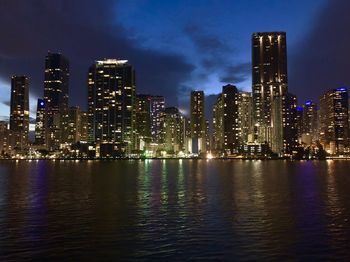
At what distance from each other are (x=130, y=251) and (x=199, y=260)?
183 inches

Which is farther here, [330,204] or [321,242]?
[330,204]

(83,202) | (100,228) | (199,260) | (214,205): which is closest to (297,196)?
(214,205)

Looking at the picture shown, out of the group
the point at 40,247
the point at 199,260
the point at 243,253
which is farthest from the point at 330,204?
the point at 40,247

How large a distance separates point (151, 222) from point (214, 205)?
42.3 ft

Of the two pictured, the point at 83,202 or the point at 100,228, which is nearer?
the point at 100,228

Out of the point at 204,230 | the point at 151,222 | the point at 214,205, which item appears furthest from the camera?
the point at 214,205

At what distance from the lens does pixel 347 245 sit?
27.8 m

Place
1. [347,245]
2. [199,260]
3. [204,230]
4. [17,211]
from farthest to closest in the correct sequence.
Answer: [17,211], [204,230], [347,245], [199,260]

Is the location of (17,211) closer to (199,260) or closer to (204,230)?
(204,230)

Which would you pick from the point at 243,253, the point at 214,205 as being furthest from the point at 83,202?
the point at 243,253

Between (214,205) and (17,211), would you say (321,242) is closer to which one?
(214,205)

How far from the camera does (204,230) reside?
108 ft

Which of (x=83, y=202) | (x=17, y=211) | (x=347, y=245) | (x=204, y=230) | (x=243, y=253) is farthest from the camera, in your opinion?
(x=83, y=202)

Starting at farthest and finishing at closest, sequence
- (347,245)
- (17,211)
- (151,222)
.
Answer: (17,211) → (151,222) → (347,245)
